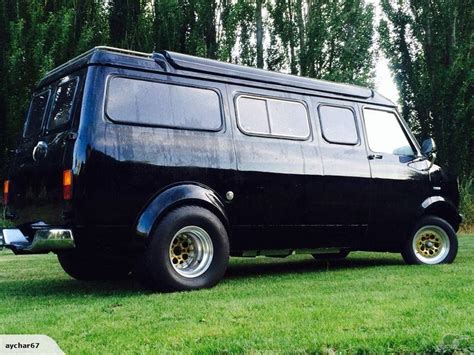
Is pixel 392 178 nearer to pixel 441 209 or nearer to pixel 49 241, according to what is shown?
pixel 441 209

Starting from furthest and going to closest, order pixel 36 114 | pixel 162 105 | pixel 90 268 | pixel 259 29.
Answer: pixel 259 29, pixel 90 268, pixel 36 114, pixel 162 105

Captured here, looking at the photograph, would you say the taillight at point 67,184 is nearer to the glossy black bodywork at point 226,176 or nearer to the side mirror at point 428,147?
the glossy black bodywork at point 226,176

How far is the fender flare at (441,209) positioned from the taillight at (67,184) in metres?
4.40

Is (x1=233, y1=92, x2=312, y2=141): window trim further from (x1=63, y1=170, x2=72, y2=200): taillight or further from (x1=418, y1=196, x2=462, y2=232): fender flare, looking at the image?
(x1=418, y1=196, x2=462, y2=232): fender flare

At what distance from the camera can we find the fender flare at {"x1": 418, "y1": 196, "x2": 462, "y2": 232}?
7064mm

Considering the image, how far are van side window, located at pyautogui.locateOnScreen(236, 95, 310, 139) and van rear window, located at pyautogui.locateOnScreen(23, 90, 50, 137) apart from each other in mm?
1994

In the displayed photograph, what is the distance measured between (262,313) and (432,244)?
4.07 m

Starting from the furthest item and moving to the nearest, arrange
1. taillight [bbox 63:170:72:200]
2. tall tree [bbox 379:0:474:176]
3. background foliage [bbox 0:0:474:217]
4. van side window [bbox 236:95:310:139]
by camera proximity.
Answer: tall tree [bbox 379:0:474:176]
background foliage [bbox 0:0:474:217]
van side window [bbox 236:95:310:139]
taillight [bbox 63:170:72:200]

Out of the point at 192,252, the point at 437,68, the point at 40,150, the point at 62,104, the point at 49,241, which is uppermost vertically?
the point at 437,68

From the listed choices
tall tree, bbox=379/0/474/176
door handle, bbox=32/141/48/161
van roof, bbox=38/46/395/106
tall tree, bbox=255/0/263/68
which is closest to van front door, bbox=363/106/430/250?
van roof, bbox=38/46/395/106

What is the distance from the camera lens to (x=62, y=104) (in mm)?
5301

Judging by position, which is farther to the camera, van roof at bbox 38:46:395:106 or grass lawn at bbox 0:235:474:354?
van roof at bbox 38:46:395:106

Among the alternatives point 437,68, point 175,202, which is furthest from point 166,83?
point 437,68

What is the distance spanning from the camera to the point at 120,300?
4777 millimetres
